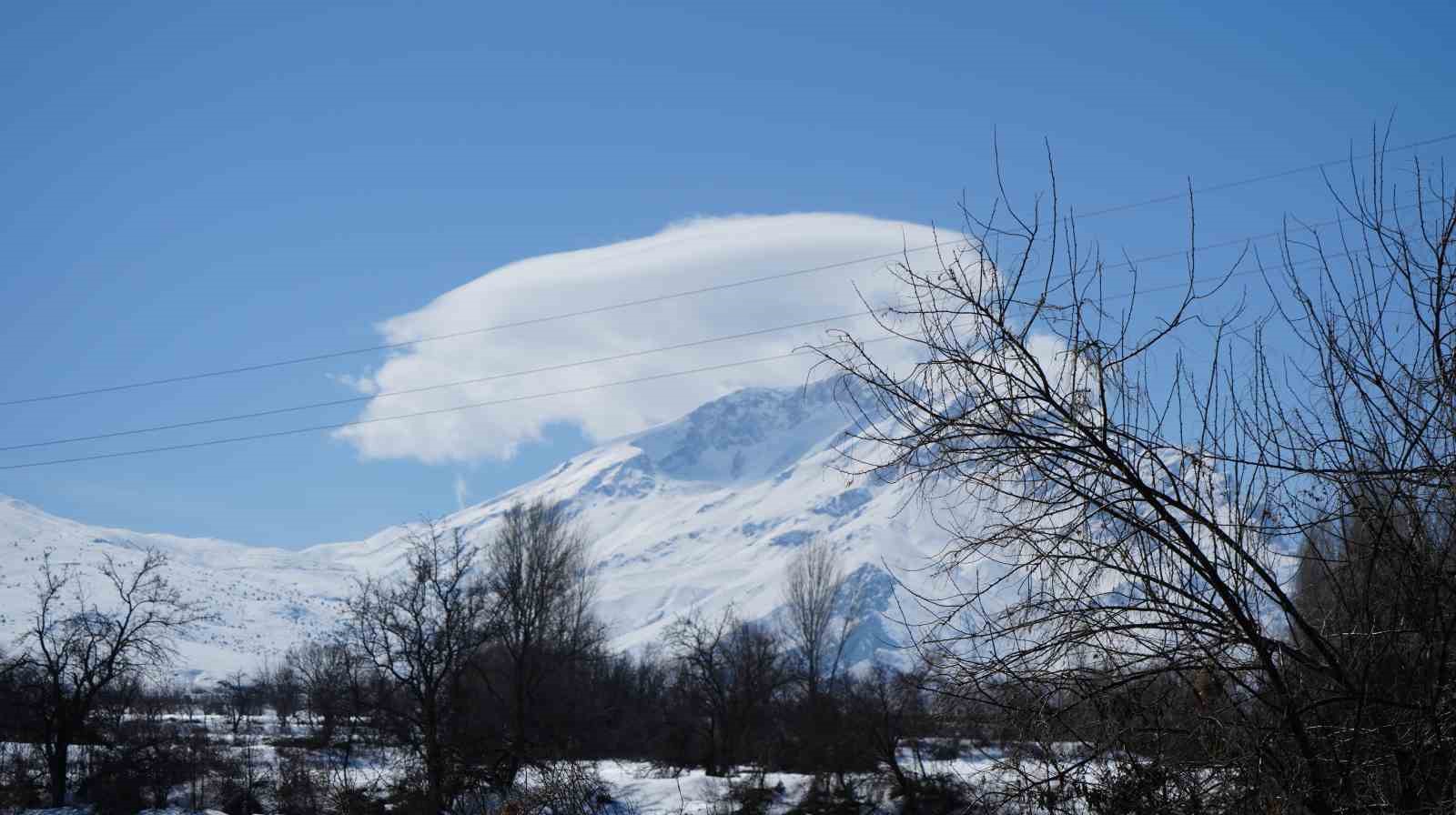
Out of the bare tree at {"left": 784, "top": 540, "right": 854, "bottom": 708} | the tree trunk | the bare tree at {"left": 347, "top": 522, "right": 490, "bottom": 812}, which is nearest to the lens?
the tree trunk

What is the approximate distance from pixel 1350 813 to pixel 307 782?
29586mm

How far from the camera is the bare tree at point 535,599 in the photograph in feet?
149

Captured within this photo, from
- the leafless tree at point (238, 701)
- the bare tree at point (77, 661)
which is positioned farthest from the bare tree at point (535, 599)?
the leafless tree at point (238, 701)

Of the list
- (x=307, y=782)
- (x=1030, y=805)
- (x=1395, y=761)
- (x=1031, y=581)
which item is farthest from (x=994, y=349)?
(x=307, y=782)

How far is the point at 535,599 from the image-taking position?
54531mm

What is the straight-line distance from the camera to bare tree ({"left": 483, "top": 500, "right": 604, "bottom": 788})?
4541 centimetres

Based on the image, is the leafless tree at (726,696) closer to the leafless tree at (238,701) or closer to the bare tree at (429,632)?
the bare tree at (429,632)

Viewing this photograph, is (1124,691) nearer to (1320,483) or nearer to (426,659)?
(1320,483)

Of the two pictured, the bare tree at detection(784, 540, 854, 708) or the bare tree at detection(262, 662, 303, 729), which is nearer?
the bare tree at detection(784, 540, 854, 708)

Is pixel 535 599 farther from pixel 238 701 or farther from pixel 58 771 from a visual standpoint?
pixel 238 701

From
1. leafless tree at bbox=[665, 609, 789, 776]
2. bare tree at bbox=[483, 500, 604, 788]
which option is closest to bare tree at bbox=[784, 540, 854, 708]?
leafless tree at bbox=[665, 609, 789, 776]

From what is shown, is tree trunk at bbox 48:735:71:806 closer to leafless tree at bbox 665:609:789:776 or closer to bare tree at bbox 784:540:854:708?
leafless tree at bbox 665:609:789:776

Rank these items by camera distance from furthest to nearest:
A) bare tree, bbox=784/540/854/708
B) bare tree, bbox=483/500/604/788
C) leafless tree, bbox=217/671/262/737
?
leafless tree, bbox=217/671/262/737, bare tree, bbox=784/540/854/708, bare tree, bbox=483/500/604/788

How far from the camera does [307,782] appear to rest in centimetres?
2972
